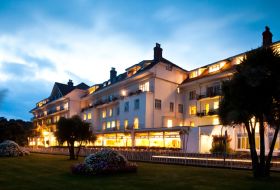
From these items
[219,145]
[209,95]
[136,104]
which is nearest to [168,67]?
[136,104]

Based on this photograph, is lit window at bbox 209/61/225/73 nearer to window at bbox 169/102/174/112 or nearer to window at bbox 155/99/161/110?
window at bbox 169/102/174/112

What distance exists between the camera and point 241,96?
1647 cm

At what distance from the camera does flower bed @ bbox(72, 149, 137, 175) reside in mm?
17547

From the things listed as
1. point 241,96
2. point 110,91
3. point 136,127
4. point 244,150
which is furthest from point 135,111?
point 241,96

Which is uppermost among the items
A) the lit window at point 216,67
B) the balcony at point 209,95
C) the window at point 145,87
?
the lit window at point 216,67

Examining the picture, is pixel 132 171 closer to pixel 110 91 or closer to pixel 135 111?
pixel 135 111

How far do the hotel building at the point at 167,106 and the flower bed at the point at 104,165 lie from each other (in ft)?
71.8

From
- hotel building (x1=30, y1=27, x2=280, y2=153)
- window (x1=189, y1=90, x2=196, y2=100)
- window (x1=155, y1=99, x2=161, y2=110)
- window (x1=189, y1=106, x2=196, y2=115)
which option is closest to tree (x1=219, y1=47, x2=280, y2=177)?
hotel building (x1=30, y1=27, x2=280, y2=153)

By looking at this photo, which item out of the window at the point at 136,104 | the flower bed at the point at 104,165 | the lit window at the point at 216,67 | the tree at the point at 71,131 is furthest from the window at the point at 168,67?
the flower bed at the point at 104,165

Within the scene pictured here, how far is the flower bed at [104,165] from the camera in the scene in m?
17.5

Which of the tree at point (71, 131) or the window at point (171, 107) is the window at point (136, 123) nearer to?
the window at point (171, 107)

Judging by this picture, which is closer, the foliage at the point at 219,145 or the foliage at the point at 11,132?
the foliage at the point at 219,145

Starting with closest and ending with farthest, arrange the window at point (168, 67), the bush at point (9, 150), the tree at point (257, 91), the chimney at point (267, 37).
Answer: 1. the tree at point (257, 91)
2. the bush at point (9, 150)
3. the chimney at point (267, 37)
4. the window at point (168, 67)

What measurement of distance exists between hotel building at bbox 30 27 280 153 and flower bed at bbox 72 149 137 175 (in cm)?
2188
